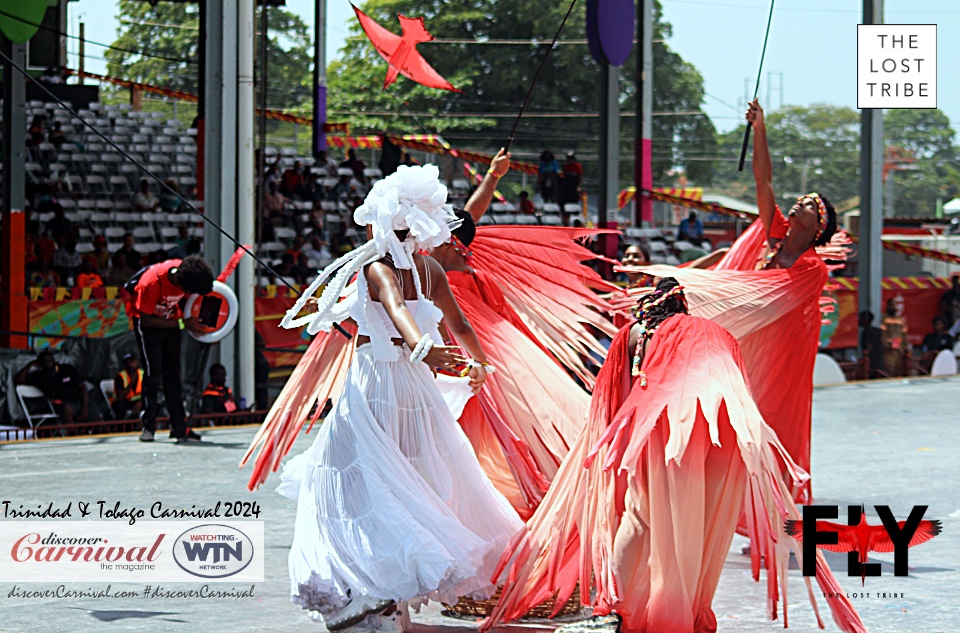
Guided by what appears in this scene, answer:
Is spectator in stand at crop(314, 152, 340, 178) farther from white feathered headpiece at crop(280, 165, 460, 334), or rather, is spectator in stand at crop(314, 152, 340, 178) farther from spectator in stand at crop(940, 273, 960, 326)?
white feathered headpiece at crop(280, 165, 460, 334)

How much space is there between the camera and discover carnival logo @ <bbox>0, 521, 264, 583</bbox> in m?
6.02

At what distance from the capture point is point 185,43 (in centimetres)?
6444

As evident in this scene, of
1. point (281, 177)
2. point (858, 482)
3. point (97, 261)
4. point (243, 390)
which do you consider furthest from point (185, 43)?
point (858, 482)

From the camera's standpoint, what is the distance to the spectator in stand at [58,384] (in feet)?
38.4

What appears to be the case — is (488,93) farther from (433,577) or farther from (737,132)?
(433,577)

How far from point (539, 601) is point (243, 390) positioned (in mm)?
8670

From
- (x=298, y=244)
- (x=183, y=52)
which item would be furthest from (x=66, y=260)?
(x=183, y=52)

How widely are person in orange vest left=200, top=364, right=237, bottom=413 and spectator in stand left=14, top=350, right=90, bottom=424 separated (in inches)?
40.9

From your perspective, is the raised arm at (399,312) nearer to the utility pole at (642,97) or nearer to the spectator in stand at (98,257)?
the spectator in stand at (98,257)

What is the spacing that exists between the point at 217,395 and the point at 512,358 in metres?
6.47

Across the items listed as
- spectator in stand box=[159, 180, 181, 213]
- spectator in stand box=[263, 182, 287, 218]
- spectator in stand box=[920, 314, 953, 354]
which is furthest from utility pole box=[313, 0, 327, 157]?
spectator in stand box=[920, 314, 953, 354]

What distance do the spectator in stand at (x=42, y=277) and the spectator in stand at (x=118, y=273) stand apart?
0.57 m

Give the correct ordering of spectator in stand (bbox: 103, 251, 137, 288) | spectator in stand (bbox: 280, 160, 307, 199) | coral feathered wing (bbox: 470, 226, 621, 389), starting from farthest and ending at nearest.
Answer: spectator in stand (bbox: 280, 160, 307, 199) → spectator in stand (bbox: 103, 251, 137, 288) → coral feathered wing (bbox: 470, 226, 621, 389)

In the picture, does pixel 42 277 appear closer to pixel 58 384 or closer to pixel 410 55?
pixel 58 384
